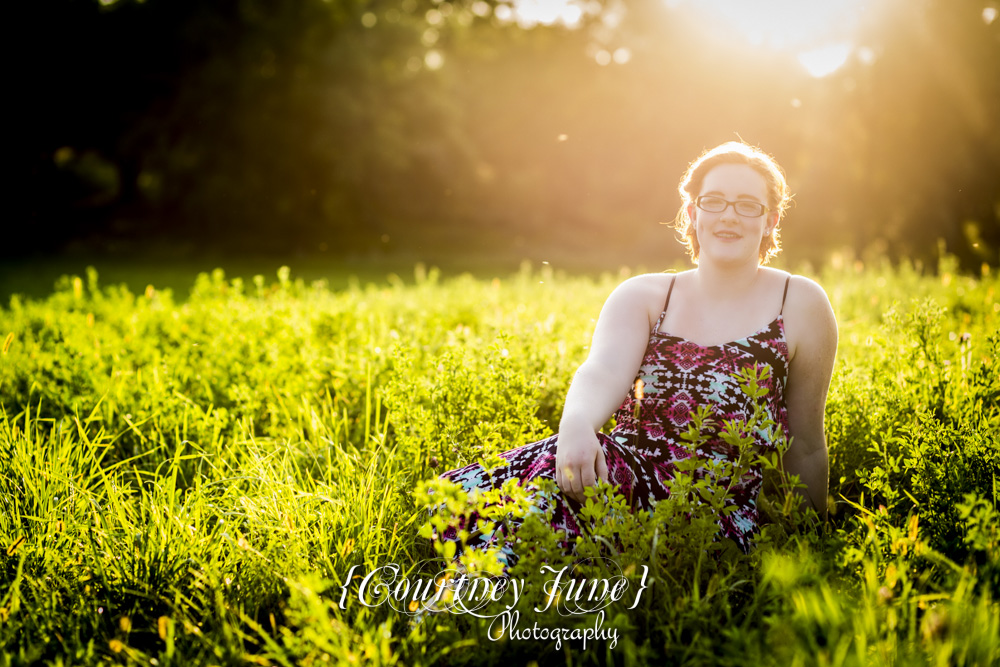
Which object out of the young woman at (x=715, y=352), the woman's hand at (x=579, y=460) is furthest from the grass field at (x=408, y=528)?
the young woman at (x=715, y=352)

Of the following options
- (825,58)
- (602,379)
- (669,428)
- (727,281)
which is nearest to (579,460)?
(602,379)

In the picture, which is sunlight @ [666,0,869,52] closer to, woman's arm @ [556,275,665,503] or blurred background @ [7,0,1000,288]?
blurred background @ [7,0,1000,288]

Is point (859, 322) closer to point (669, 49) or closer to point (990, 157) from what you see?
point (990, 157)

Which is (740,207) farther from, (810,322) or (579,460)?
(579,460)

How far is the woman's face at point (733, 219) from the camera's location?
2.55 m

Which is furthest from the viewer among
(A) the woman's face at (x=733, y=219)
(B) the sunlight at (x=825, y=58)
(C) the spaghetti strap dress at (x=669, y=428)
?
(B) the sunlight at (x=825, y=58)

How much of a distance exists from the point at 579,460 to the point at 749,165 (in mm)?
1292

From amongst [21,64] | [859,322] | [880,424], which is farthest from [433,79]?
[880,424]

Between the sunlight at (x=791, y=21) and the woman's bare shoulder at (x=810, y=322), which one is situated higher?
the sunlight at (x=791, y=21)

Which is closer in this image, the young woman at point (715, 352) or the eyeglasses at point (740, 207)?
the young woman at point (715, 352)

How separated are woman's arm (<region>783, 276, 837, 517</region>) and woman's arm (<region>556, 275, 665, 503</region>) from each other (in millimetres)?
506

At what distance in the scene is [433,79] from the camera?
83.0 ft

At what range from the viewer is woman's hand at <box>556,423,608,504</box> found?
7.09ft

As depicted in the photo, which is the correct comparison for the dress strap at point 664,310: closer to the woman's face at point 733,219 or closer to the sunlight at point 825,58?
the woman's face at point 733,219
